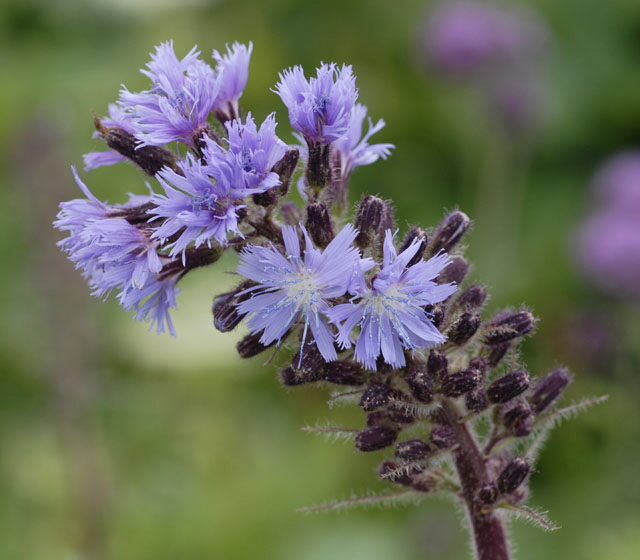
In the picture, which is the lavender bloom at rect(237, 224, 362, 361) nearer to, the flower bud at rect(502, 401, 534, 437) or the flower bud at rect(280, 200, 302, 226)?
the flower bud at rect(280, 200, 302, 226)

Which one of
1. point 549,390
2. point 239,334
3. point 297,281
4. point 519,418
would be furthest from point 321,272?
point 239,334

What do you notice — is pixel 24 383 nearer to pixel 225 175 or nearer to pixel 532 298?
pixel 532 298

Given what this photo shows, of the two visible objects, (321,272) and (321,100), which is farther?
(321,100)

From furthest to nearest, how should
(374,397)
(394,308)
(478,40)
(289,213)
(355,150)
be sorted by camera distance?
(478,40) < (355,150) < (289,213) < (374,397) < (394,308)

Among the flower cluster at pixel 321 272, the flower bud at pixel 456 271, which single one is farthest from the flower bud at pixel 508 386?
the flower bud at pixel 456 271

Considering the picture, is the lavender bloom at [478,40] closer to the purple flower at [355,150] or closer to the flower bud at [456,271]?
the purple flower at [355,150]

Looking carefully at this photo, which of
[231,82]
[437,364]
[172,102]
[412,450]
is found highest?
[231,82]

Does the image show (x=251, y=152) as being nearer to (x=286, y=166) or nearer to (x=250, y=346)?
(x=286, y=166)
